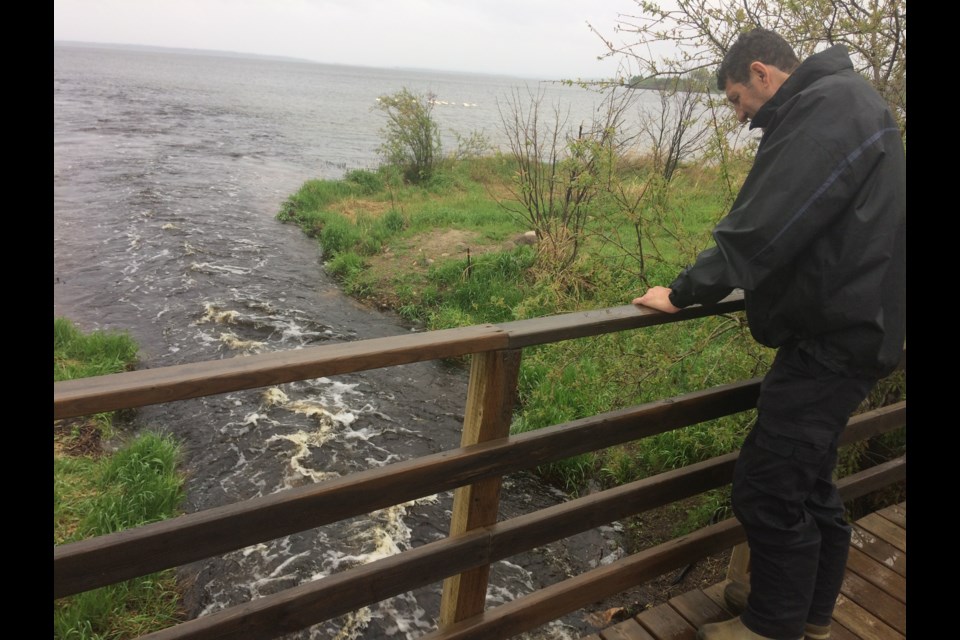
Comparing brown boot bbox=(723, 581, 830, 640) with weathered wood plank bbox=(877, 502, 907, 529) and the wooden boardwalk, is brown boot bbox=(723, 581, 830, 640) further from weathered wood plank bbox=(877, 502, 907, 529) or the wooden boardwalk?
weathered wood plank bbox=(877, 502, 907, 529)

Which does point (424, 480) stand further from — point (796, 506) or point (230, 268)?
point (230, 268)

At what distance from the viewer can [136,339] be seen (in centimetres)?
805

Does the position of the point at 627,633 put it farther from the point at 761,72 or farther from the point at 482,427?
the point at 761,72

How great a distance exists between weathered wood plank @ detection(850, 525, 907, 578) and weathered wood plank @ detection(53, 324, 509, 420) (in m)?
2.35

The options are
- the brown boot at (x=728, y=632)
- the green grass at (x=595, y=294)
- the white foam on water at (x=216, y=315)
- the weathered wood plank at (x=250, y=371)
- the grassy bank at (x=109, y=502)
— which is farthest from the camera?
the white foam on water at (x=216, y=315)

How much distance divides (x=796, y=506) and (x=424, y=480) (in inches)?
47.0

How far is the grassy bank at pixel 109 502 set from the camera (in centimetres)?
378

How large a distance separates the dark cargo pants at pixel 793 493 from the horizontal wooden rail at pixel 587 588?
14.2 inches

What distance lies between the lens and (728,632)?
2.42 metres

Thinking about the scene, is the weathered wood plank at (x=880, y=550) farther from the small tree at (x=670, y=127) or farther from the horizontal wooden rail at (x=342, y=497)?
the small tree at (x=670, y=127)

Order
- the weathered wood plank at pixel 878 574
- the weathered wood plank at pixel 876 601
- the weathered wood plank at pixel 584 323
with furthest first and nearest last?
the weathered wood plank at pixel 878 574
the weathered wood plank at pixel 876 601
the weathered wood plank at pixel 584 323

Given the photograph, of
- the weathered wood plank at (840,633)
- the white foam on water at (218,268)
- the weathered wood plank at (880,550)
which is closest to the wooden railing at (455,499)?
the weathered wood plank at (840,633)

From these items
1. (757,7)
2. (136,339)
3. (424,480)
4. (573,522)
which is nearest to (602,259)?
(757,7)

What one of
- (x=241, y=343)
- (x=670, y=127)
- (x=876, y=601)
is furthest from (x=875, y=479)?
(x=241, y=343)
